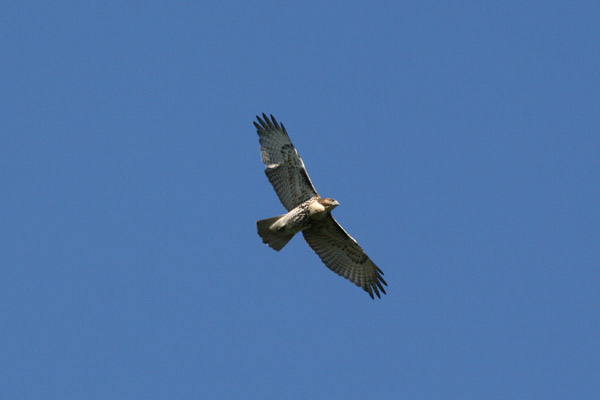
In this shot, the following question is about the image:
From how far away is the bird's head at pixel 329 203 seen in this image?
680 inches

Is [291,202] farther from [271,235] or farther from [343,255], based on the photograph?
[343,255]

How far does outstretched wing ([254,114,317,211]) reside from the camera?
17.6 metres

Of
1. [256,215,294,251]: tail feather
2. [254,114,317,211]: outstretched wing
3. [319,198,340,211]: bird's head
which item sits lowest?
[256,215,294,251]: tail feather

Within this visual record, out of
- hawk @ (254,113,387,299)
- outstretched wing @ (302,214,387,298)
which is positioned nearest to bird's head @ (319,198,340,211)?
hawk @ (254,113,387,299)

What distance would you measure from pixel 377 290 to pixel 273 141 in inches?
154

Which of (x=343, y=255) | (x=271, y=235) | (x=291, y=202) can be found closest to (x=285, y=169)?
(x=291, y=202)

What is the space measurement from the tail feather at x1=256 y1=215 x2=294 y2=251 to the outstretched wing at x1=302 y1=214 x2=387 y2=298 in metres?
0.80

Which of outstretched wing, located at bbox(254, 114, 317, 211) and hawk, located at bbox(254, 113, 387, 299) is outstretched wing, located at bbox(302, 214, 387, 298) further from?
outstretched wing, located at bbox(254, 114, 317, 211)

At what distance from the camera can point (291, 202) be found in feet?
58.1

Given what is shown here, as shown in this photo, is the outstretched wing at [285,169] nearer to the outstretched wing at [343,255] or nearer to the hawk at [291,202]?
the hawk at [291,202]

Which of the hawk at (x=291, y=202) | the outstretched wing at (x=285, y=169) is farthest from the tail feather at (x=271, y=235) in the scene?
the outstretched wing at (x=285, y=169)

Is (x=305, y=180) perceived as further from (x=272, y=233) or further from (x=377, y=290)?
(x=377, y=290)

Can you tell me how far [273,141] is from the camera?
1786cm

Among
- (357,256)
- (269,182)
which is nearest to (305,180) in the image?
(269,182)
